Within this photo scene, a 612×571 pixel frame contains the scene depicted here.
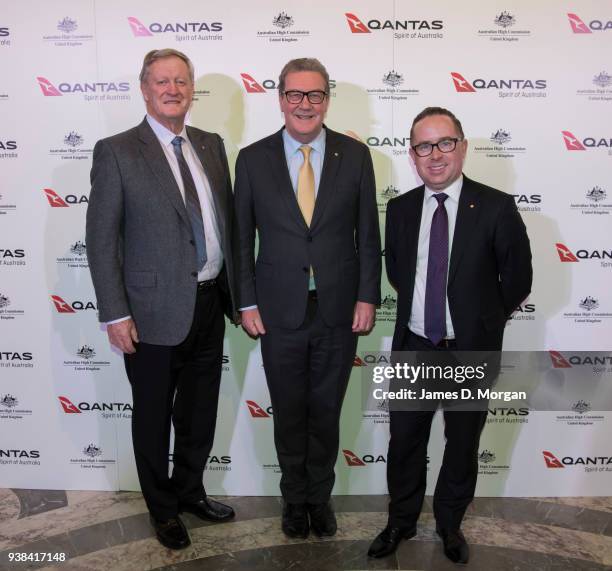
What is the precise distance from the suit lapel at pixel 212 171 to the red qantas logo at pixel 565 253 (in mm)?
1819

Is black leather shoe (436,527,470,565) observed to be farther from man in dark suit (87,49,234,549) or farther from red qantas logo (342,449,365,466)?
man in dark suit (87,49,234,549)

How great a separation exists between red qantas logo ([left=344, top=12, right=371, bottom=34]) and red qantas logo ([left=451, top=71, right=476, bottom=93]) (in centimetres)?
50

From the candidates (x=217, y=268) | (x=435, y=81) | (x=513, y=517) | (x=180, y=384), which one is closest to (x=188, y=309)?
(x=217, y=268)

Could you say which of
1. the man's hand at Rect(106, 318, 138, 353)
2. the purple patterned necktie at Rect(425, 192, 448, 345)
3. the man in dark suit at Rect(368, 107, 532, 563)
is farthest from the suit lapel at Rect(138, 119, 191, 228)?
the purple patterned necktie at Rect(425, 192, 448, 345)

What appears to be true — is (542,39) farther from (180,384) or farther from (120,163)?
(180,384)

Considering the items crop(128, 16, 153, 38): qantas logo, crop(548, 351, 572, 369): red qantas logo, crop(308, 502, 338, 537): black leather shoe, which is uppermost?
crop(128, 16, 153, 38): qantas logo

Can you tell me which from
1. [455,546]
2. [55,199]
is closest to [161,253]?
[55,199]

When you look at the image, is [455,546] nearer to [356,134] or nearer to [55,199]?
[356,134]

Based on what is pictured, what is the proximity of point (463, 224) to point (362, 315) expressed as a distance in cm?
61

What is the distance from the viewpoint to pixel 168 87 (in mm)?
2461

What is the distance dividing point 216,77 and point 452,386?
6.47 feet

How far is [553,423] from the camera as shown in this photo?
3.28 metres

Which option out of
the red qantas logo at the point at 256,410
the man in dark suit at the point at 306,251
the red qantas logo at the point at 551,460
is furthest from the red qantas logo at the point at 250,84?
the red qantas logo at the point at 551,460

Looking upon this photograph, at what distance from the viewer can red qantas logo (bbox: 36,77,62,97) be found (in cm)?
305
